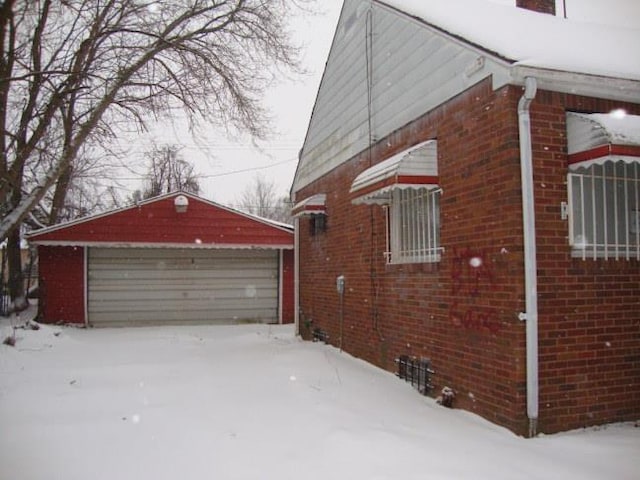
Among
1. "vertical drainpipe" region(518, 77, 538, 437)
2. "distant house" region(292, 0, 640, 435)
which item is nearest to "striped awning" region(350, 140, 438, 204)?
"distant house" region(292, 0, 640, 435)

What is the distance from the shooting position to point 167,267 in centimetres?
1519

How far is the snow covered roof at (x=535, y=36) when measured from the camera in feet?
15.9

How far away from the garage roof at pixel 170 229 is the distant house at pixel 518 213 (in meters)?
8.76

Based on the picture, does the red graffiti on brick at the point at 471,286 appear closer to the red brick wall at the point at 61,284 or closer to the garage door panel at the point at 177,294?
the garage door panel at the point at 177,294

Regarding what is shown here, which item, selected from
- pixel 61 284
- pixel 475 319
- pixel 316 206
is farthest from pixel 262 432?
pixel 61 284

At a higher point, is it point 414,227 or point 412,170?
point 412,170

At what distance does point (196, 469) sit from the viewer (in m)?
3.81

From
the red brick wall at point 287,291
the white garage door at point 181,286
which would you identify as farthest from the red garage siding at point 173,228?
the red brick wall at point 287,291

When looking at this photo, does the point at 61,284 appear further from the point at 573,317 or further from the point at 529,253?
the point at 573,317

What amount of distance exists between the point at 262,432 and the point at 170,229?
36.4 feet

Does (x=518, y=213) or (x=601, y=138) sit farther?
(x=518, y=213)

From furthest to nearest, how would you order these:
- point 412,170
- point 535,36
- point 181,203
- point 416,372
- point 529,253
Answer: point 181,203 → point 416,372 → point 412,170 → point 535,36 → point 529,253

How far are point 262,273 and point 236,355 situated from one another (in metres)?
6.94

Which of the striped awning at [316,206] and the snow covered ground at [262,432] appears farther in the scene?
the striped awning at [316,206]
